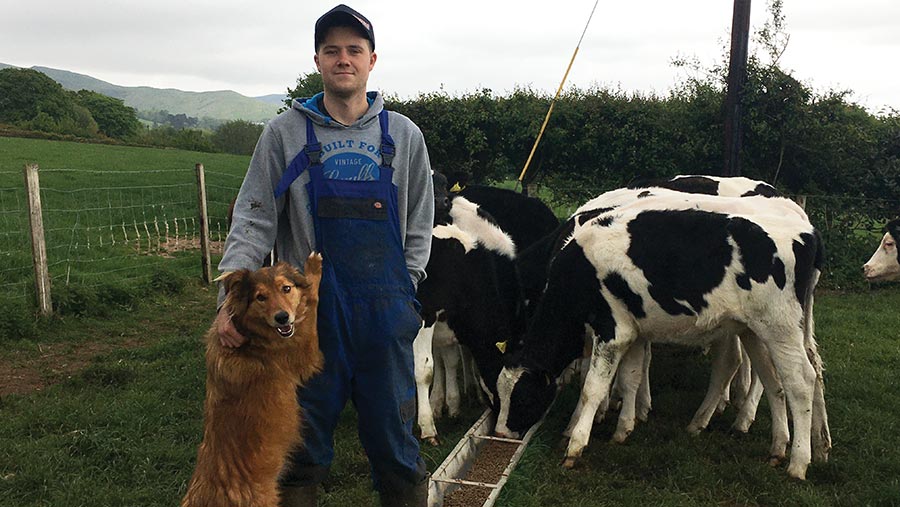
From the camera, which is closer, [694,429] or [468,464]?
[468,464]

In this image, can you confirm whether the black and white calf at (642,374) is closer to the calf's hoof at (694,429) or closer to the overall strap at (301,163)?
the calf's hoof at (694,429)

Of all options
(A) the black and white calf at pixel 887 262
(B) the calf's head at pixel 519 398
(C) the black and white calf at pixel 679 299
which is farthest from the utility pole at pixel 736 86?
(B) the calf's head at pixel 519 398

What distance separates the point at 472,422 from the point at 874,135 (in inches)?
428

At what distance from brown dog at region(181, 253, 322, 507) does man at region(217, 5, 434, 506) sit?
0.10 m

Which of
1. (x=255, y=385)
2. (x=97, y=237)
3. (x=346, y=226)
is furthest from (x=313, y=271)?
(x=97, y=237)

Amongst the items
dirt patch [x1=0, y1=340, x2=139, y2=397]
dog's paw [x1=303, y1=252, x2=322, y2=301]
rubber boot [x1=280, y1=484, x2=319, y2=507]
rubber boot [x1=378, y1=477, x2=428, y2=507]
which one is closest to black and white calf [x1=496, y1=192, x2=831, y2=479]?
rubber boot [x1=378, y1=477, x2=428, y2=507]

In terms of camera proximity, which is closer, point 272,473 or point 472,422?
point 272,473

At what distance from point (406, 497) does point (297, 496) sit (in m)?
0.50

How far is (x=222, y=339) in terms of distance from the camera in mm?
2859

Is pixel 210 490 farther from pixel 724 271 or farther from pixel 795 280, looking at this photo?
pixel 795 280

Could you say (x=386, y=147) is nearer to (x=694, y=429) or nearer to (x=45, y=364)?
(x=694, y=429)

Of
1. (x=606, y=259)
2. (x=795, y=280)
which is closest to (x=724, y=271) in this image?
(x=795, y=280)

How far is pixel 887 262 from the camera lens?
8.14 meters

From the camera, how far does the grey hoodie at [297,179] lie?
2998mm
